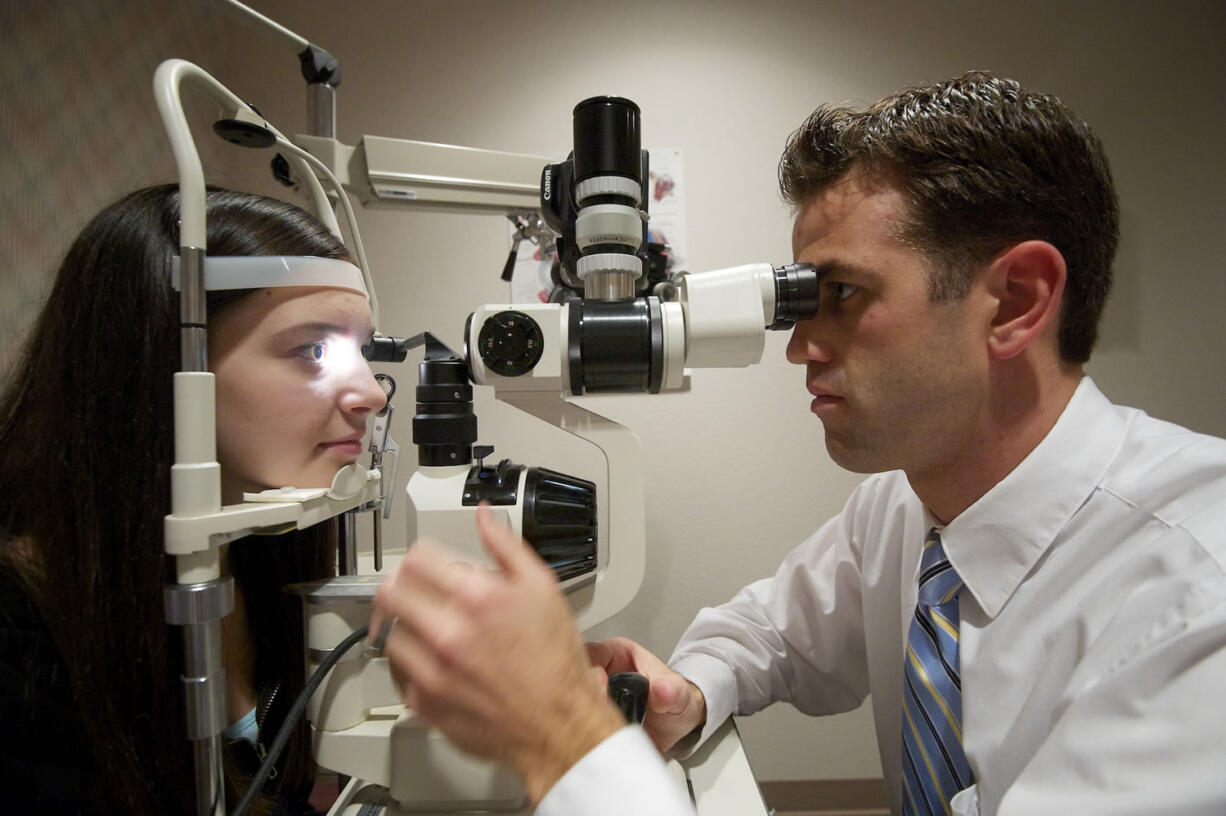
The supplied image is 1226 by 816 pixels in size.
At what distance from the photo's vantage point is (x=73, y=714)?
1.45 ft

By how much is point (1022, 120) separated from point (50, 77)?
138 cm

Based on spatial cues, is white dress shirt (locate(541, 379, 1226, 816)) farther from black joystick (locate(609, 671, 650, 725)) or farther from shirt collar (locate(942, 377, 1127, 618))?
black joystick (locate(609, 671, 650, 725))

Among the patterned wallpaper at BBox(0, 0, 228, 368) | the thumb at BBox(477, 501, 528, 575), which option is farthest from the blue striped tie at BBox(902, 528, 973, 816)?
the patterned wallpaper at BBox(0, 0, 228, 368)

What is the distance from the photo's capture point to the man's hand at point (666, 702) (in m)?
0.59

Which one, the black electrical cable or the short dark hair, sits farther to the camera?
the short dark hair

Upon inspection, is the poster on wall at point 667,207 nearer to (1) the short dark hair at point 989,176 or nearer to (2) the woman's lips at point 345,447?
(1) the short dark hair at point 989,176

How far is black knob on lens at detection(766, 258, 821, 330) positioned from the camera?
1.72 ft

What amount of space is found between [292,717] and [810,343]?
676 millimetres

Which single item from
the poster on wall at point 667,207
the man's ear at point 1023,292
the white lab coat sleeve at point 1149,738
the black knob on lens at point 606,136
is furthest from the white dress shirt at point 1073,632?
the poster on wall at point 667,207

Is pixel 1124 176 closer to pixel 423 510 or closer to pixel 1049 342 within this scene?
pixel 1049 342

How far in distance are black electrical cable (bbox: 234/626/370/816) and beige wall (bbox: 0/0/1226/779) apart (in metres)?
0.85

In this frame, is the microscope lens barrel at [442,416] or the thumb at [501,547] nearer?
the thumb at [501,547]

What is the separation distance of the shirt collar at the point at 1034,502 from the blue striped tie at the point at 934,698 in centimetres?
4

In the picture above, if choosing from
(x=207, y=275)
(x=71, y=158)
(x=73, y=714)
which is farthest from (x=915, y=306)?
(x=71, y=158)
